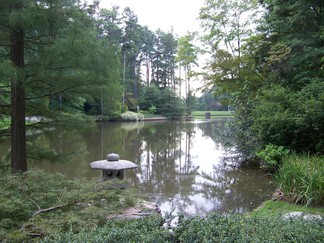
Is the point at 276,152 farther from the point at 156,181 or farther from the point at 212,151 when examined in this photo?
the point at 212,151

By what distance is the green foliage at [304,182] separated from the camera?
448 centimetres

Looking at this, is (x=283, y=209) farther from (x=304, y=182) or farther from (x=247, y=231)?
(x=247, y=231)

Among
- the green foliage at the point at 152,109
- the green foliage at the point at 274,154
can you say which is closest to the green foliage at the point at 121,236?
the green foliage at the point at 274,154

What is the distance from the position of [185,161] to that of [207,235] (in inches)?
328

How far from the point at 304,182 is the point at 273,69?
5.67 metres

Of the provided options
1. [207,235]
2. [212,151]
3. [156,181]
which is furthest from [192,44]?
[207,235]

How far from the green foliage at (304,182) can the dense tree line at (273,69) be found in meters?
1.60

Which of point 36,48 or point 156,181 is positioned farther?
point 156,181

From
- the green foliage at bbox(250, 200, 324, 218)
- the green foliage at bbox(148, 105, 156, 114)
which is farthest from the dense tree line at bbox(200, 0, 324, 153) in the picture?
the green foliage at bbox(148, 105, 156, 114)

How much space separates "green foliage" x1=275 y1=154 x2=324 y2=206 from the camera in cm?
448

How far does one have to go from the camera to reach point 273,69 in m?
9.56

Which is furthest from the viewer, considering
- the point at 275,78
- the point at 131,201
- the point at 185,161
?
the point at 185,161

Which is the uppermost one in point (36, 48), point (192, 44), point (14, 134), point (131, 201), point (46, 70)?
point (192, 44)

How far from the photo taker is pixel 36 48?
5.07 metres
